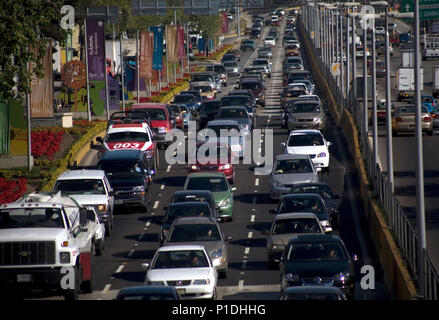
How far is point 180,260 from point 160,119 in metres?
26.9

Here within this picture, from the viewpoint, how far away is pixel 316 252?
24094mm

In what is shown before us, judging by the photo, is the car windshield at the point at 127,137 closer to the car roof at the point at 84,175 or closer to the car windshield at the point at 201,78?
the car roof at the point at 84,175

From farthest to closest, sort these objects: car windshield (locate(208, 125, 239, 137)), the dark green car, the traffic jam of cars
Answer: car windshield (locate(208, 125, 239, 137)), the dark green car, the traffic jam of cars

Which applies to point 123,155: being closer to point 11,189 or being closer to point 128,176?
point 128,176

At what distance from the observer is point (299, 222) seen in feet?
93.8

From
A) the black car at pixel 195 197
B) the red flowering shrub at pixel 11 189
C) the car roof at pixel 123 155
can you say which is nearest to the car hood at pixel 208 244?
the black car at pixel 195 197

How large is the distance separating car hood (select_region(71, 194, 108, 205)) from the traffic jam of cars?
1.5 inches

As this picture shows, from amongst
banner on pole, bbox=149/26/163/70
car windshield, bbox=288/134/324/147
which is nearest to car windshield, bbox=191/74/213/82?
banner on pole, bbox=149/26/163/70

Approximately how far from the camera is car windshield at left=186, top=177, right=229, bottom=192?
35812mm

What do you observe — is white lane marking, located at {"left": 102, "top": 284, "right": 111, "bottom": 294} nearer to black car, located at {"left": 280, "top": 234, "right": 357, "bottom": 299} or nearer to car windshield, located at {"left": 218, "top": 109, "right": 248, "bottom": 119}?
black car, located at {"left": 280, "top": 234, "right": 357, "bottom": 299}

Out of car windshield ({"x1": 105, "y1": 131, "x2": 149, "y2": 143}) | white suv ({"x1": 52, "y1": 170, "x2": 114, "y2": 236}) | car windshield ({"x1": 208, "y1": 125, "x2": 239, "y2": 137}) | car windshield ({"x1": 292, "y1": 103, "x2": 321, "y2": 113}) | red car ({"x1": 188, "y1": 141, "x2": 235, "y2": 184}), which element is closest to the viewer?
white suv ({"x1": 52, "y1": 170, "x2": 114, "y2": 236})

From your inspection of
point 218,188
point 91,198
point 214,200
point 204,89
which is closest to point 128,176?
point 218,188
